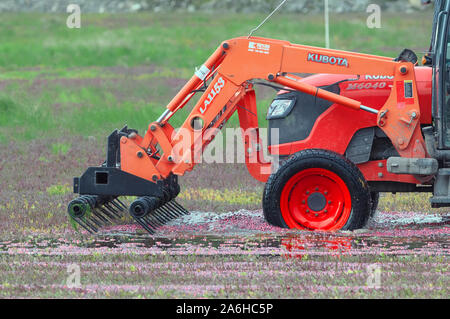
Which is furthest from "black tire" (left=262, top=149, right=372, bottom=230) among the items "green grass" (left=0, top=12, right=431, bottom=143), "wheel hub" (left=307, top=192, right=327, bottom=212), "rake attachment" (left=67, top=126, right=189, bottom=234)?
"green grass" (left=0, top=12, right=431, bottom=143)

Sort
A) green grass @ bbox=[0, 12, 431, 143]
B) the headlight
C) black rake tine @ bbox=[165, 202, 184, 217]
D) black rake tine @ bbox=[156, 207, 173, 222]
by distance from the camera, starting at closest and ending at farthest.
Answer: the headlight, black rake tine @ bbox=[156, 207, 173, 222], black rake tine @ bbox=[165, 202, 184, 217], green grass @ bbox=[0, 12, 431, 143]

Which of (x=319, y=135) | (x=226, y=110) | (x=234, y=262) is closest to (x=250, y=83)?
(x=226, y=110)

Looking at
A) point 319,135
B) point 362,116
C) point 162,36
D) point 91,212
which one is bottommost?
point 91,212

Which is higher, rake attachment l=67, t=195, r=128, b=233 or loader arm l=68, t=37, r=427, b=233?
loader arm l=68, t=37, r=427, b=233

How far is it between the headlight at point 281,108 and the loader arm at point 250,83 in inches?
17.3

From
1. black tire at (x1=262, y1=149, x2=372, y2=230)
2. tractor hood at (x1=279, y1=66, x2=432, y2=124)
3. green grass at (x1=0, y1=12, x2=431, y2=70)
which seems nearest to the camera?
black tire at (x1=262, y1=149, x2=372, y2=230)

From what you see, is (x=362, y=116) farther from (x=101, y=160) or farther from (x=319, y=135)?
(x=101, y=160)

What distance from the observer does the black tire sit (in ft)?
29.9

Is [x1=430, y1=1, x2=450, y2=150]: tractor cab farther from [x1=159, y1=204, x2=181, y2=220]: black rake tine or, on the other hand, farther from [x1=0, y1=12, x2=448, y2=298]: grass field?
[x1=159, y1=204, x2=181, y2=220]: black rake tine

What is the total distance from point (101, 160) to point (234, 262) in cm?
782

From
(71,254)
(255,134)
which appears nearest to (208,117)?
(255,134)

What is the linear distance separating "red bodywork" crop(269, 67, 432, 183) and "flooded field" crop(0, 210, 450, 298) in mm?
666

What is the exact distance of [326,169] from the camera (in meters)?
9.20

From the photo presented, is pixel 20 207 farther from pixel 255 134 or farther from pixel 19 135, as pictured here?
pixel 19 135
